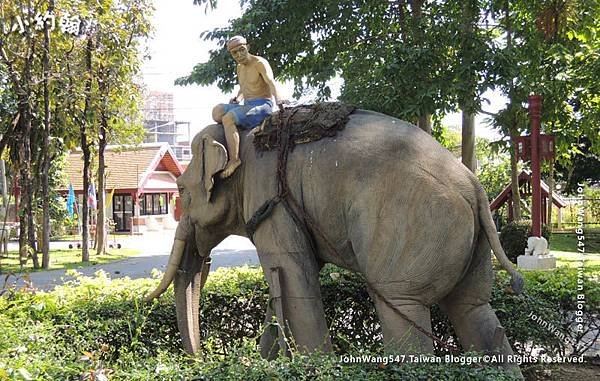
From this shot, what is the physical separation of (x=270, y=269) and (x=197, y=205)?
1039 mm

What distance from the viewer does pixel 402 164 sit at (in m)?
4.56

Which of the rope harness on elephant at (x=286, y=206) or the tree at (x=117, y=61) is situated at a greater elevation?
the tree at (x=117, y=61)

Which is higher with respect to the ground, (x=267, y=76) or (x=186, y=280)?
(x=267, y=76)

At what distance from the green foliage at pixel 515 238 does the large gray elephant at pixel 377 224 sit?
1339cm

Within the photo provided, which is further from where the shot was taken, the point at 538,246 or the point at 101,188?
the point at 101,188

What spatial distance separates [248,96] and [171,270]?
1.67 metres

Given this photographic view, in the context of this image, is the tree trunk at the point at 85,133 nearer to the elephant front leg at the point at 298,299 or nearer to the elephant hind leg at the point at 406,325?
the elephant front leg at the point at 298,299

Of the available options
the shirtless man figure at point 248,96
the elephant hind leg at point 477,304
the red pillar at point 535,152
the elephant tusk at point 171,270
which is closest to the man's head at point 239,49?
the shirtless man figure at point 248,96

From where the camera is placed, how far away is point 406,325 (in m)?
4.48

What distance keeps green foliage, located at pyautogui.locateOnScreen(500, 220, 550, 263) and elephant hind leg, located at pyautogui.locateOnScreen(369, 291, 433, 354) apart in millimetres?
13707

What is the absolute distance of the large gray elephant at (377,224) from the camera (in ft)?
14.5

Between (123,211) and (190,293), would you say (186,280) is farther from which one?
(123,211)

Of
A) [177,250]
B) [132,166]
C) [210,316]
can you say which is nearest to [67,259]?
[210,316]

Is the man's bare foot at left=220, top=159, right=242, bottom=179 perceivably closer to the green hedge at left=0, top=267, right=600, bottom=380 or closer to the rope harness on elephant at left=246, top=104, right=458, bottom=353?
the rope harness on elephant at left=246, top=104, right=458, bottom=353
